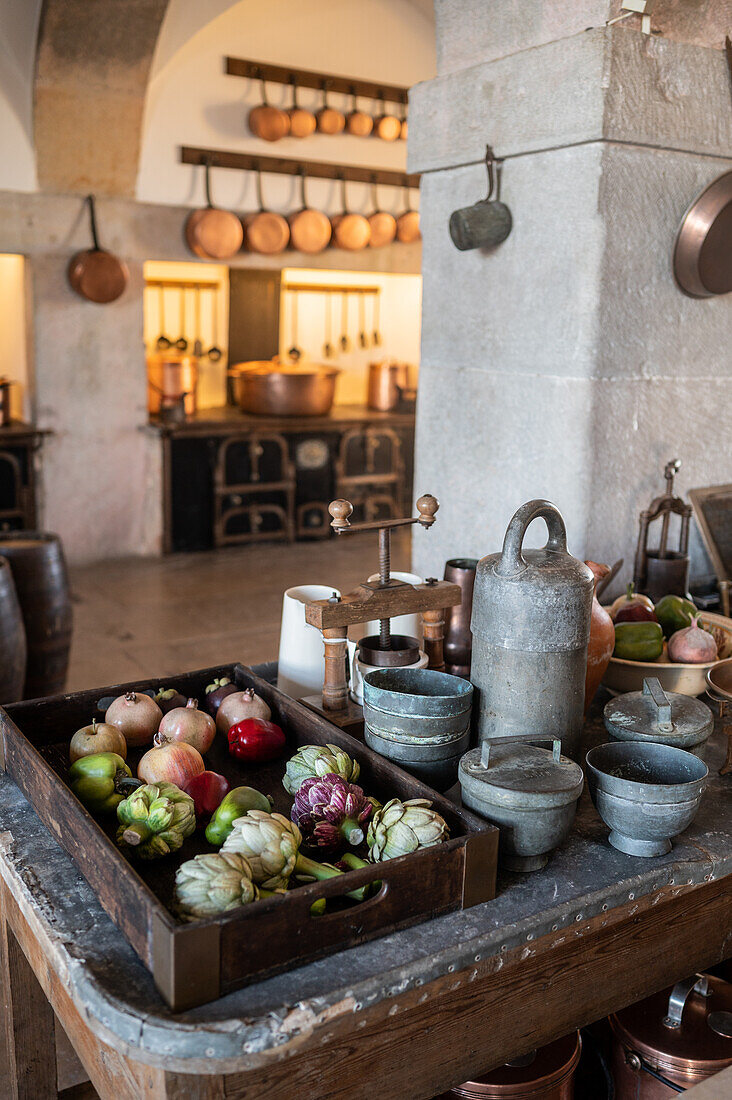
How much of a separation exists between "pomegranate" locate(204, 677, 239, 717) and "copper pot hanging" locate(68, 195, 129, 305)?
4.84 meters

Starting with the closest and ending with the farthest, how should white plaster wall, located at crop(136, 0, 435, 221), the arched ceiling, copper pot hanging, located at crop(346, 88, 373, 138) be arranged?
the arched ceiling < white plaster wall, located at crop(136, 0, 435, 221) < copper pot hanging, located at crop(346, 88, 373, 138)

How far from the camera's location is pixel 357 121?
6875mm

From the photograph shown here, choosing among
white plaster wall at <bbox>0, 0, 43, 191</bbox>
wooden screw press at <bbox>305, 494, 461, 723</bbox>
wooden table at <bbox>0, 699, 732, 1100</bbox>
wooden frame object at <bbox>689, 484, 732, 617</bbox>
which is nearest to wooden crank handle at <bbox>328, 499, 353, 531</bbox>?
wooden screw press at <bbox>305, 494, 461, 723</bbox>

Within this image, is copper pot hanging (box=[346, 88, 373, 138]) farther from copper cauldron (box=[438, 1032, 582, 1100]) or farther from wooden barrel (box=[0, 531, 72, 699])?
copper cauldron (box=[438, 1032, 582, 1100])

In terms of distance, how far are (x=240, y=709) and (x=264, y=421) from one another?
→ 204 inches

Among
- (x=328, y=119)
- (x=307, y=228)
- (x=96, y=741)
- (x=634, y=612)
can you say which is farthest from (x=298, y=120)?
(x=96, y=741)

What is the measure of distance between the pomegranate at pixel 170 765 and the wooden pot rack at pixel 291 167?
5.29 m

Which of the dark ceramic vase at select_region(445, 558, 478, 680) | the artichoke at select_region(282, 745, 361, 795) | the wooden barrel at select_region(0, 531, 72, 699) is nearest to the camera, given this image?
the artichoke at select_region(282, 745, 361, 795)

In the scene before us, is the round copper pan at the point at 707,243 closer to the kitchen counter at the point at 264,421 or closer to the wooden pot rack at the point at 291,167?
the wooden pot rack at the point at 291,167

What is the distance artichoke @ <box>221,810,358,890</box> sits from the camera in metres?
1.21

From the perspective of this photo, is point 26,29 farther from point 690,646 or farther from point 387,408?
point 690,646

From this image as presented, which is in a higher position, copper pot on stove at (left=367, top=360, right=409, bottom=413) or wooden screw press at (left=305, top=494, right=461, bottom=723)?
copper pot on stove at (left=367, top=360, right=409, bottom=413)

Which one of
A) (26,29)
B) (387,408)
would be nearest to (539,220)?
(26,29)

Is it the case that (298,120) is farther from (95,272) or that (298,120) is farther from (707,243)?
(707,243)
